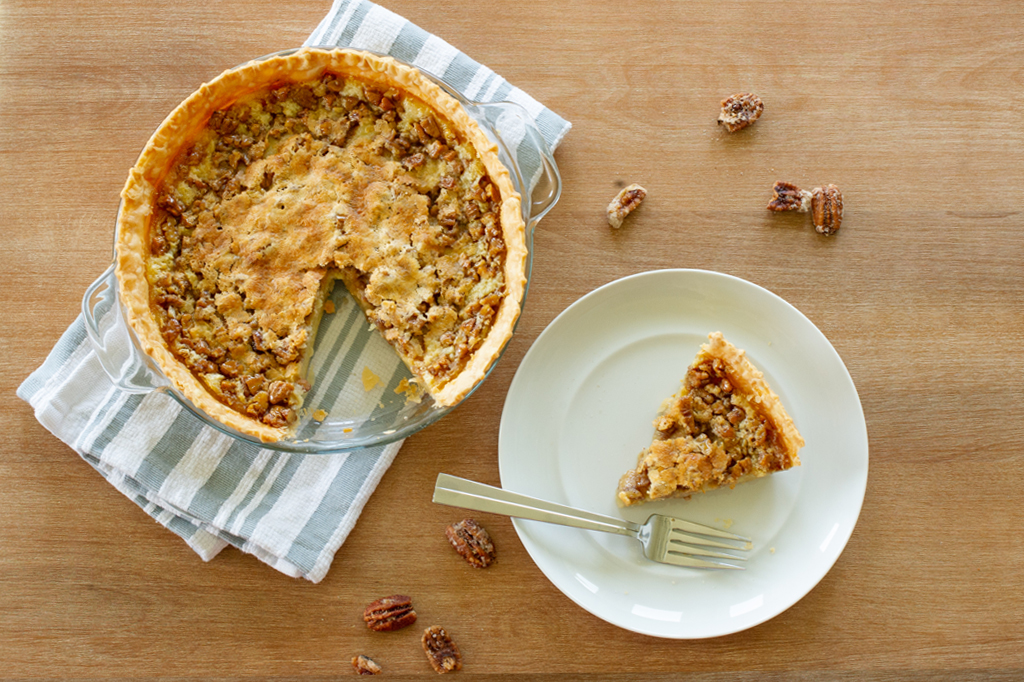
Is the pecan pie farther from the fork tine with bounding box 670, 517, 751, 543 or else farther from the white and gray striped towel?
the fork tine with bounding box 670, 517, 751, 543

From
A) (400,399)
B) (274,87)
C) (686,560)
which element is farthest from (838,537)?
(274,87)

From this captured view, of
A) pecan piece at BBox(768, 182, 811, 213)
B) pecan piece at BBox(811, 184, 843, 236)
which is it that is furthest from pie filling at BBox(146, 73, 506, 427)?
pecan piece at BBox(811, 184, 843, 236)

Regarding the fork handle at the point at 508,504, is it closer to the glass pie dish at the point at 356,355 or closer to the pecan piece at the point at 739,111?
the glass pie dish at the point at 356,355

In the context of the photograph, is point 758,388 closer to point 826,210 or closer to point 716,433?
point 716,433

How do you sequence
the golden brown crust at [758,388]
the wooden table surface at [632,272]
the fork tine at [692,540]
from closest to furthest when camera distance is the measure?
1. the golden brown crust at [758,388]
2. the fork tine at [692,540]
3. the wooden table surface at [632,272]

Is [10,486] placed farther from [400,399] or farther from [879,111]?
[879,111]

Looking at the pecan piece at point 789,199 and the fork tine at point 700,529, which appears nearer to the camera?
the fork tine at point 700,529

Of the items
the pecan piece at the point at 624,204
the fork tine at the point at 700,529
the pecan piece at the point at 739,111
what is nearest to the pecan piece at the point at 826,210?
the pecan piece at the point at 739,111

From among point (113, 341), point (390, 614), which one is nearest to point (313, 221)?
point (113, 341)
